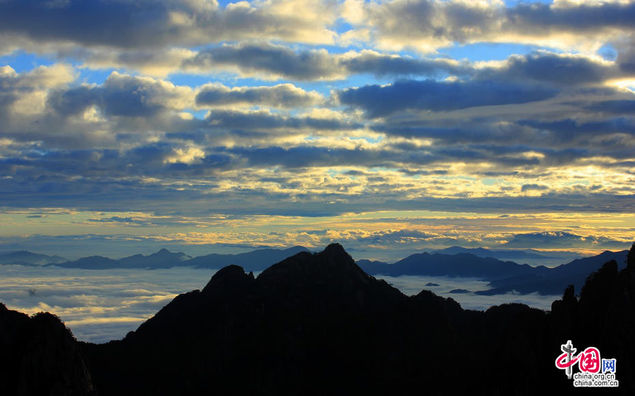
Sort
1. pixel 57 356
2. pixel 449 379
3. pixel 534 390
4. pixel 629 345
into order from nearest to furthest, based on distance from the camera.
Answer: pixel 57 356
pixel 629 345
pixel 534 390
pixel 449 379

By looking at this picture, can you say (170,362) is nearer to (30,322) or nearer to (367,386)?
(367,386)

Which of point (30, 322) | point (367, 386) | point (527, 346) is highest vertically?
point (30, 322)

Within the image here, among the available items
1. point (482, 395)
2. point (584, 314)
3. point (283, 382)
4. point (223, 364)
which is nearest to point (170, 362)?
point (223, 364)

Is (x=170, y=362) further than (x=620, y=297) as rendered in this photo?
Yes

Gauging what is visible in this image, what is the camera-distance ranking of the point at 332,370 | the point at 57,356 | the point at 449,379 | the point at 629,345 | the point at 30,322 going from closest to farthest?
the point at 57,356, the point at 30,322, the point at 629,345, the point at 449,379, the point at 332,370

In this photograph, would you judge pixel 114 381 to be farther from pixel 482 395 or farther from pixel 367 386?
pixel 482 395

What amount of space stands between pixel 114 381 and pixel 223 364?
110 feet

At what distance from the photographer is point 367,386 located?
18875cm

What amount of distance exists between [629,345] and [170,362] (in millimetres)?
135322

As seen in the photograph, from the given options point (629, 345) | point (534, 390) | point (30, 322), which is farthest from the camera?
point (534, 390)

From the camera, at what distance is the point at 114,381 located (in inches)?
7283

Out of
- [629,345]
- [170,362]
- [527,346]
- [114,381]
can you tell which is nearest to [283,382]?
[170,362]

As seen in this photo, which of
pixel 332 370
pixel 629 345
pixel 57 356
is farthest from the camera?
pixel 332 370

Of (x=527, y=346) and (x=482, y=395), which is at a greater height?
(x=527, y=346)
